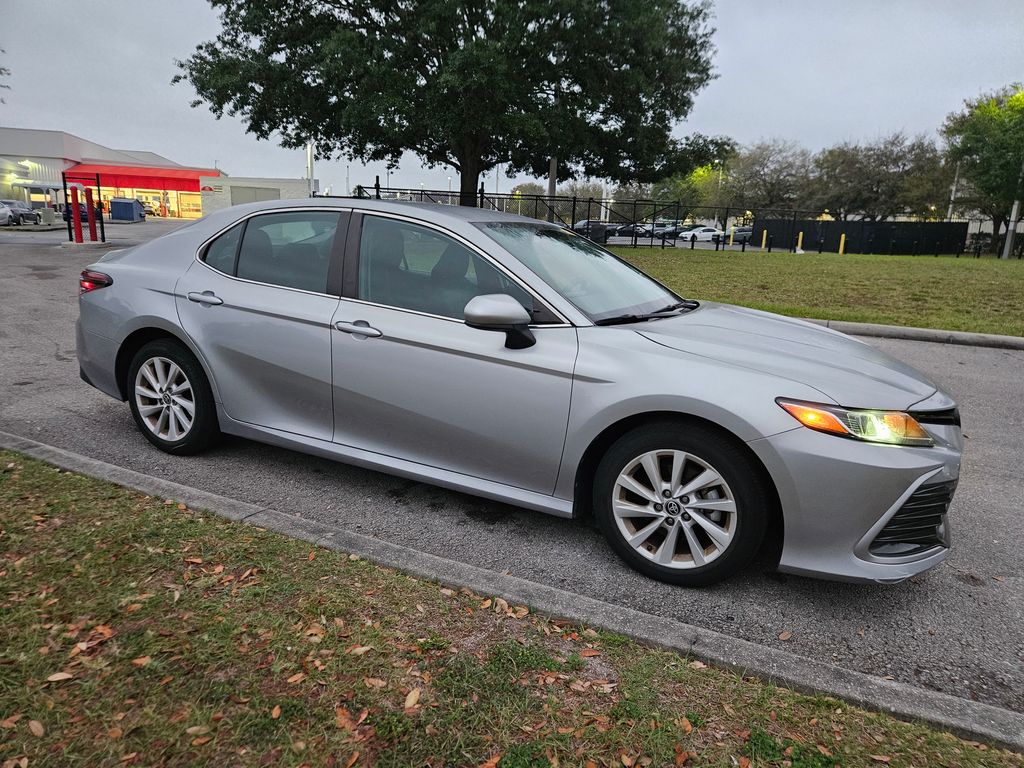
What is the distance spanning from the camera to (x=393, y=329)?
3619 millimetres

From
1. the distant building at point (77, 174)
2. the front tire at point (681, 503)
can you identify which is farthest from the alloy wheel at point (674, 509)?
the distant building at point (77, 174)

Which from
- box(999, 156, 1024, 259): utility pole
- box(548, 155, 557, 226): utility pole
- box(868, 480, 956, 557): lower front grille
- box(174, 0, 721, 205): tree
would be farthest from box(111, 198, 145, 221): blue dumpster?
→ box(868, 480, 956, 557): lower front grille

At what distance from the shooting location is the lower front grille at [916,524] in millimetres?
2803

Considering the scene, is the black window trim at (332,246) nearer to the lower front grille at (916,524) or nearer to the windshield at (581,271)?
the windshield at (581,271)

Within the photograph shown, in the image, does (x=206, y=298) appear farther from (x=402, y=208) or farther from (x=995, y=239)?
(x=995, y=239)

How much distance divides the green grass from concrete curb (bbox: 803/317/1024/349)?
750cm

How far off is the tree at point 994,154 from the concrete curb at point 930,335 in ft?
135

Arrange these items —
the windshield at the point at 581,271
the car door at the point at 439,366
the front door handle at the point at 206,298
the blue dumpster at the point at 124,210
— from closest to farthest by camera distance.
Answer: the car door at the point at 439,366 < the windshield at the point at 581,271 < the front door handle at the point at 206,298 < the blue dumpster at the point at 124,210

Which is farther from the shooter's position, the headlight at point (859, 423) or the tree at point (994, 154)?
the tree at point (994, 154)

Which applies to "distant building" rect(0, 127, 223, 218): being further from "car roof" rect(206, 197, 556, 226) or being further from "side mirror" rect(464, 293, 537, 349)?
"side mirror" rect(464, 293, 537, 349)

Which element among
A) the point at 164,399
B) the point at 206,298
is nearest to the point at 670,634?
the point at 206,298

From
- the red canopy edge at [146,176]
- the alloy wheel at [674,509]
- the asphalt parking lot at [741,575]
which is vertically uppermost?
the red canopy edge at [146,176]

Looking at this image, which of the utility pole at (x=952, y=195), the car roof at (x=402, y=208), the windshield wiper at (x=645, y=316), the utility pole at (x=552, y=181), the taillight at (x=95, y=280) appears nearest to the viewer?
the windshield wiper at (x=645, y=316)

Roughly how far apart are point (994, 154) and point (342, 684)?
169ft
